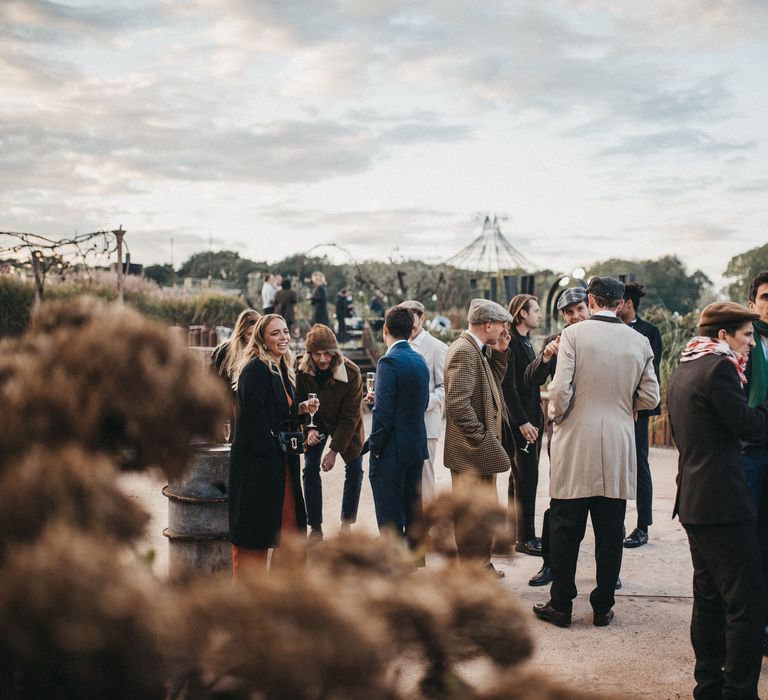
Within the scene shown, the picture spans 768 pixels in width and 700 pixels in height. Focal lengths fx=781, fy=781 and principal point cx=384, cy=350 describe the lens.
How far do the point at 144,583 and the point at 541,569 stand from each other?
207 inches

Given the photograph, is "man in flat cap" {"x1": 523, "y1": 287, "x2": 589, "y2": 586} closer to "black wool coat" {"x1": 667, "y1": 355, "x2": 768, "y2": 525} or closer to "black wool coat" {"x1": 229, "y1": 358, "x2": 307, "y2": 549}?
"black wool coat" {"x1": 667, "y1": 355, "x2": 768, "y2": 525}

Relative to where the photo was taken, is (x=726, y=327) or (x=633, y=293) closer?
(x=726, y=327)

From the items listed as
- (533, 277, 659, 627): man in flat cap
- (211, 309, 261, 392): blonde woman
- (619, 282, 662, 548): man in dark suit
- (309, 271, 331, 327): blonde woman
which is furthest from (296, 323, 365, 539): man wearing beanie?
(309, 271, 331, 327): blonde woman

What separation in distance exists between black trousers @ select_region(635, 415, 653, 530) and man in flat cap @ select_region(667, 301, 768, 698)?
2.64 metres

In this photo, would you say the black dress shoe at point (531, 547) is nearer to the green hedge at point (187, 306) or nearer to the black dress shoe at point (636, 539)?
the black dress shoe at point (636, 539)

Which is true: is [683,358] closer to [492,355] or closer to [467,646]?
[492,355]

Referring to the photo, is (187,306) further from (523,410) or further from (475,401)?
(475,401)

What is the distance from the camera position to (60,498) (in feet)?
2.72

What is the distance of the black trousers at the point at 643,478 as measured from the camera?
6285mm

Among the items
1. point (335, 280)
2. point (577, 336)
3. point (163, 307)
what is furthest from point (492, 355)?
point (335, 280)

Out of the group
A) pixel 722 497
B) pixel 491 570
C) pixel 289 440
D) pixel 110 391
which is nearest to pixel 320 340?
pixel 289 440

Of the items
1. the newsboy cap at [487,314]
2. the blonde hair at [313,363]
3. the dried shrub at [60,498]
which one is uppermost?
the newsboy cap at [487,314]

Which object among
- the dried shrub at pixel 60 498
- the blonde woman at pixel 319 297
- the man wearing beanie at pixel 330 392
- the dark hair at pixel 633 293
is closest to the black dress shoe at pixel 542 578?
the man wearing beanie at pixel 330 392

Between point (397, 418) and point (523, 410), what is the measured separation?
49.6 inches
